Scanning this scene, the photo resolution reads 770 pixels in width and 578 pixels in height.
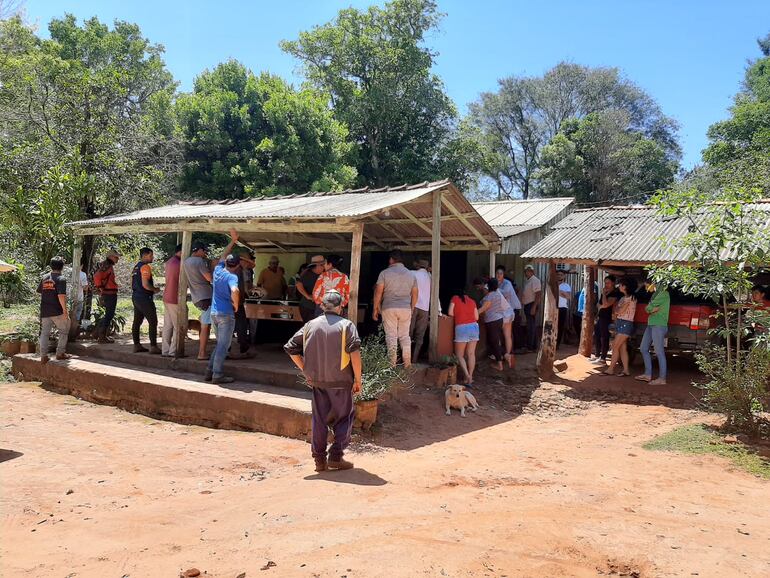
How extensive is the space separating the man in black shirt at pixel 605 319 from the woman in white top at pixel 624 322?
0.30 meters

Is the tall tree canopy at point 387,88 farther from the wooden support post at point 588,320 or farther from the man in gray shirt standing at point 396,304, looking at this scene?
the man in gray shirt standing at point 396,304

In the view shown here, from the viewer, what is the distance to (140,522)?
14.0 ft

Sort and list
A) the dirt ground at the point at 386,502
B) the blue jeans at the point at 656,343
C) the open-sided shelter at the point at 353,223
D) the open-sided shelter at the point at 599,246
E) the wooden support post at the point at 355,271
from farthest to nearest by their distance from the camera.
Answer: the open-sided shelter at the point at 599,246, the blue jeans at the point at 656,343, the open-sided shelter at the point at 353,223, the wooden support post at the point at 355,271, the dirt ground at the point at 386,502

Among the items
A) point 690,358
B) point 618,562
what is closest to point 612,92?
point 690,358

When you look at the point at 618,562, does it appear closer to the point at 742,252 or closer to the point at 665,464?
the point at 665,464

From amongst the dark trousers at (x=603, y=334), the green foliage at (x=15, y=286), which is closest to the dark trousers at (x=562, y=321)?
the dark trousers at (x=603, y=334)

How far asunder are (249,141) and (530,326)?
1253cm

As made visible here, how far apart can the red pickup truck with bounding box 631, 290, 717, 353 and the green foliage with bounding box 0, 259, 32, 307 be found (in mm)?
10372

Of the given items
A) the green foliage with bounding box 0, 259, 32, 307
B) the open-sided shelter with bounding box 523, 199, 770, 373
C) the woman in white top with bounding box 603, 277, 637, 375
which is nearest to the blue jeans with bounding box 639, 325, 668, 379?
the woman in white top with bounding box 603, 277, 637, 375

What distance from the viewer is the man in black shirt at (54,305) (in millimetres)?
9039

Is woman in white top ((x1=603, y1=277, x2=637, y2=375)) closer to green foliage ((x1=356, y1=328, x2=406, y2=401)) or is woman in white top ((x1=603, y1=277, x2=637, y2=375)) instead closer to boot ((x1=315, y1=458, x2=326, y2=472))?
green foliage ((x1=356, y1=328, x2=406, y2=401))

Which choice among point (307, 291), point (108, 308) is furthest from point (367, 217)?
point (108, 308)

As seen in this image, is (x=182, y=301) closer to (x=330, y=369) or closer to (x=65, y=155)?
(x=330, y=369)

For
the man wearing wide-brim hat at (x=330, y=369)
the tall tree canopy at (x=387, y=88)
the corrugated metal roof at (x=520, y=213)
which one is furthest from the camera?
the tall tree canopy at (x=387, y=88)
